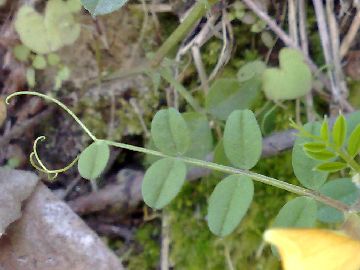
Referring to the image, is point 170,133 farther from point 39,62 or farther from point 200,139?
point 39,62

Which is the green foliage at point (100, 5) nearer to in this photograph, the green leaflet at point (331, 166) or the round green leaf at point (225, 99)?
the round green leaf at point (225, 99)

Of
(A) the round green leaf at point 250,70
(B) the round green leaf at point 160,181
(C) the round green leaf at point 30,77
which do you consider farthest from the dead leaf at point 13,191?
(A) the round green leaf at point 250,70

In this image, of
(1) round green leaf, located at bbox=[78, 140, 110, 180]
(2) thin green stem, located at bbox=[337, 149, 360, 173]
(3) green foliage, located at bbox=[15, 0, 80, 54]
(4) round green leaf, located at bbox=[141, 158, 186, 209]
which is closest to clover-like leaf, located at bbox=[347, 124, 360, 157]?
(2) thin green stem, located at bbox=[337, 149, 360, 173]

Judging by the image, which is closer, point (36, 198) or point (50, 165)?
point (36, 198)

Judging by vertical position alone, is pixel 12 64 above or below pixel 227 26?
below

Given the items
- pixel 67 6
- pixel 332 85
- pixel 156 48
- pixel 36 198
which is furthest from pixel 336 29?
pixel 36 198

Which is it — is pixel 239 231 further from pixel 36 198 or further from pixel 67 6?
pixel 67 6

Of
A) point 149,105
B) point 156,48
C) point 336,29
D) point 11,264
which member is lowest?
point 11,264
